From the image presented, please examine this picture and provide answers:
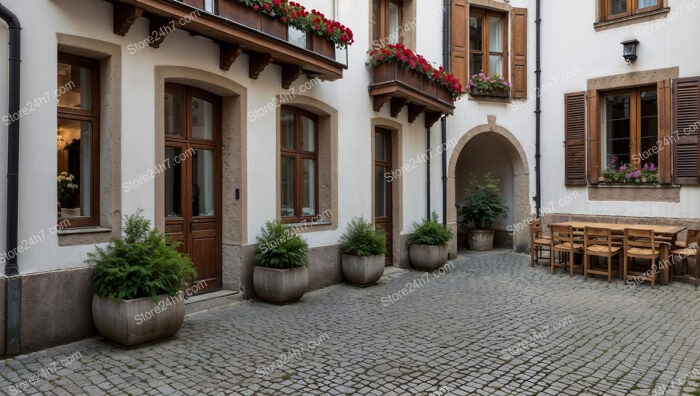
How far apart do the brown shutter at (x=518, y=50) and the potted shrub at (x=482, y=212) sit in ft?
7.42

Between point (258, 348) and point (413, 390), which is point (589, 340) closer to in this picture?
point (413, 390)

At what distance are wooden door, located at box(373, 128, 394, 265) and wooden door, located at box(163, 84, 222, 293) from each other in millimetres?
3782

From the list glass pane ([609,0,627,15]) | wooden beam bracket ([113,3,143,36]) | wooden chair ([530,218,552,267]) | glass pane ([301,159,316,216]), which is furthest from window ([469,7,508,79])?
wooden beam bracket ([113,3,143,36])

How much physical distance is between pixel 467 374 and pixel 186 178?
168 inches

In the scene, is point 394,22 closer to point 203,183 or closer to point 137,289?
point 203,183

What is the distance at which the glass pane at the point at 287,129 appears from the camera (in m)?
7.99

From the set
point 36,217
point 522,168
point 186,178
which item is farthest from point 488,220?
point 36,217

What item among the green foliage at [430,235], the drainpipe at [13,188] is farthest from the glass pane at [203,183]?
the green foliage at [430,235]

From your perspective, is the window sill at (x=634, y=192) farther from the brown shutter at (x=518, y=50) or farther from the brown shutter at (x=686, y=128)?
the brown shutter at (x=518, y=50)

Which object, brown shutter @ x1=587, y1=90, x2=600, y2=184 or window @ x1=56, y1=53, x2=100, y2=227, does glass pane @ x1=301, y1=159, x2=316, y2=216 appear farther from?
brown shutter @ x1=587, y1=90, x2=600, y2=184

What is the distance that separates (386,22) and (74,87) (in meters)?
6.33

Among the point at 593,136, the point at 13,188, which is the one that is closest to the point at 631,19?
the point at 593,136

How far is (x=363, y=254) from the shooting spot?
8.20 metres

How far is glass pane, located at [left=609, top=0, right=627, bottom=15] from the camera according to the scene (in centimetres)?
1085
